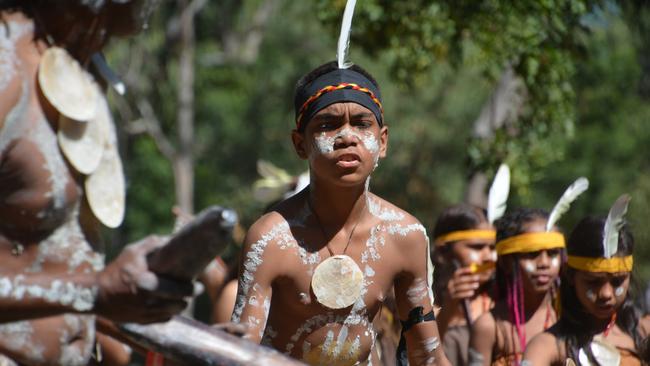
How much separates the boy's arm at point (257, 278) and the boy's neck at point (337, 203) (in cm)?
20

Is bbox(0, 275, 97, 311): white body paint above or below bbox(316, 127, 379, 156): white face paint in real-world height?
below

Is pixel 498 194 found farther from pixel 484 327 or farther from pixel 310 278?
pixel 310 278

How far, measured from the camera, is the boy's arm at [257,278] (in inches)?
172

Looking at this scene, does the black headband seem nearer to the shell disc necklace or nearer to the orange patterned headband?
the orange patterned headband

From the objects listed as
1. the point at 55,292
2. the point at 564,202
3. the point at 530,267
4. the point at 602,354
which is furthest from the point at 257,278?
the point at 564,202

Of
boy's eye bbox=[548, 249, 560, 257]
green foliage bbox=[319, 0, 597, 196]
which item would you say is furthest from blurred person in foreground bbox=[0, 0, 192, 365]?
green foliage bbox=[319, 0, 597, 196]

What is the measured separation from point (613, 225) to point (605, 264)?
187 millimetres

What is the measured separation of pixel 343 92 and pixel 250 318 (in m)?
0.89

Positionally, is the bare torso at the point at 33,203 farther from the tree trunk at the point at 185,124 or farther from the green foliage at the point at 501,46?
the tree trunk at the point at 185,124

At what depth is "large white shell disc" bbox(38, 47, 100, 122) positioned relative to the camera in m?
3.14

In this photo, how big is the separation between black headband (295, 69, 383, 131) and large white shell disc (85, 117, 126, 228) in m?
1.29

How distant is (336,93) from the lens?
4.47m

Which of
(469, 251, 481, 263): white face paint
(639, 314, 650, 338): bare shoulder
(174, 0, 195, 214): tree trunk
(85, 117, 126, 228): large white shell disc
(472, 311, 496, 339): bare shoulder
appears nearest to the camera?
(85, 117, 126, 228): large white shell disc

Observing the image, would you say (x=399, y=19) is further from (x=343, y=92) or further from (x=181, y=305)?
(x=181, y=305)
